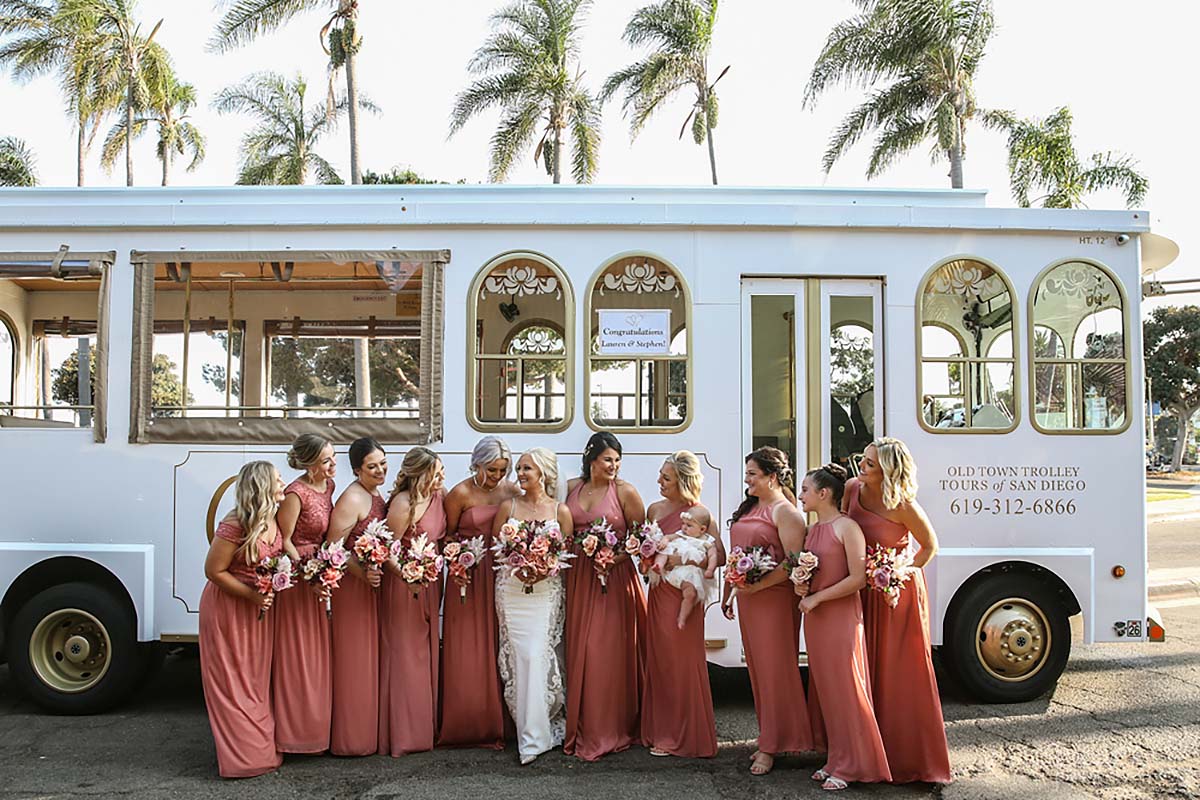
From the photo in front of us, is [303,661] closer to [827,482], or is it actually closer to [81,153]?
[827,482]

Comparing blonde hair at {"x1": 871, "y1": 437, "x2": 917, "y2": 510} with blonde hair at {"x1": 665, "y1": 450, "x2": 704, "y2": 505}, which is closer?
blonde hair at {"x1": 871, "y1": 437, "x2": 917, "y2": 510}

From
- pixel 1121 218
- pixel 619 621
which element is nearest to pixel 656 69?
pixel 1121 218

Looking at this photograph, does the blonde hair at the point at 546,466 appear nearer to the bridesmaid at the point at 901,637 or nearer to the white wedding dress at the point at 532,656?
the white wedding dress at the point at 532,656

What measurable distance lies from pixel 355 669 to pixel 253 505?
108 cm

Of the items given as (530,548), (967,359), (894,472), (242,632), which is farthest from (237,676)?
(967,359)

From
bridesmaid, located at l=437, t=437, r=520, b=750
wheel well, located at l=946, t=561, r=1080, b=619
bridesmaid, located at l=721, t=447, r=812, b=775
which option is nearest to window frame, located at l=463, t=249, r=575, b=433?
bridesmaid, located at l=437, t=437, r=520, b=750

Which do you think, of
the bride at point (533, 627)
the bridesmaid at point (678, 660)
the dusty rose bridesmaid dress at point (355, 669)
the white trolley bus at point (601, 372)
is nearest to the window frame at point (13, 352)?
the white trolley bus at point (601, 372)

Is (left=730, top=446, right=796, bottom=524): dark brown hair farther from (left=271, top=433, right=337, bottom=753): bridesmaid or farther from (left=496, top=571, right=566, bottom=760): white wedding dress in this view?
(left=271, top=433, right=337, bottom=753): bridesmaid

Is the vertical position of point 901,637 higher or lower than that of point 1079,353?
lower

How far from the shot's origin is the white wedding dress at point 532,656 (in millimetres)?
5211

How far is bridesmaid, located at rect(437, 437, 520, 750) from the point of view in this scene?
5.39 metres

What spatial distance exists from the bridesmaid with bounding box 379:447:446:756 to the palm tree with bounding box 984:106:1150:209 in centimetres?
2032

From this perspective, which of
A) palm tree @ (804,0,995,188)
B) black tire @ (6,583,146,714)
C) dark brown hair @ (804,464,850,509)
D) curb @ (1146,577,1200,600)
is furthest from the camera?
palm tree @ (804,0,995,188)

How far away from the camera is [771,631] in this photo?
5.08m
